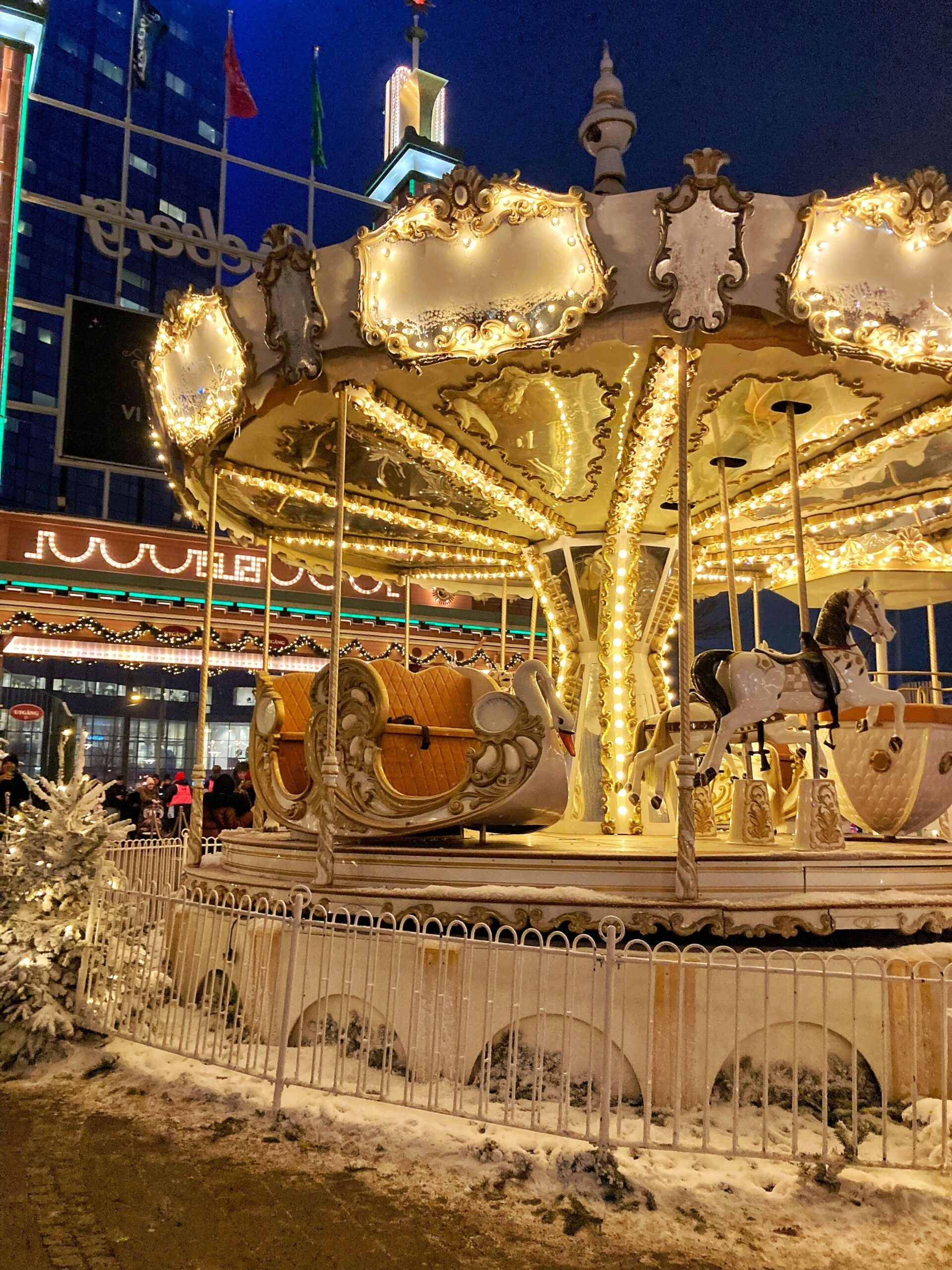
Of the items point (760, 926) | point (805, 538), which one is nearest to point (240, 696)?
point (805, 538)

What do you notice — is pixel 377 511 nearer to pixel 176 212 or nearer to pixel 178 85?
pixel 176 212

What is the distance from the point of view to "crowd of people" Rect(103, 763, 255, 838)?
10391 millimetres

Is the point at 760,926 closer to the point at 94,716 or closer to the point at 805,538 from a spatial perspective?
the point at 805,538

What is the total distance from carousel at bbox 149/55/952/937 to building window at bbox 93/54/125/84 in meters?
27.6

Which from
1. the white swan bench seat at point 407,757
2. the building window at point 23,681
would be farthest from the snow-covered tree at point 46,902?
the building window at point 23,681

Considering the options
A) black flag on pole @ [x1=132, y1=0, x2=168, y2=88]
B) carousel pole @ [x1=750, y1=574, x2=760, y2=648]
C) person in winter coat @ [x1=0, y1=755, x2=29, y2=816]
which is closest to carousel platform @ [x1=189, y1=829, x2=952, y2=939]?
carousel pole @ [x1=750, y1=574, x2=760, y2=648]

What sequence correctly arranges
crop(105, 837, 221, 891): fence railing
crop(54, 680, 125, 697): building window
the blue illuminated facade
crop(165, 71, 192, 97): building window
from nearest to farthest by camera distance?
crop(105, 837, 221, 891): fence railing < crop(54, 680, 125, 697): building window < the blue illuminated facade < crop(165, 71, 192, 97): building window

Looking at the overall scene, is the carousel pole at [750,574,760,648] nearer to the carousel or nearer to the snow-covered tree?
the carousel

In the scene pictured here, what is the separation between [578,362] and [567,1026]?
3.72 meters

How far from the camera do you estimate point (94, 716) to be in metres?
23.9

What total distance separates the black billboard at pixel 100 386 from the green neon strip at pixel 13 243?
2.68 feet

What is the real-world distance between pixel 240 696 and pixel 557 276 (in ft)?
73.6

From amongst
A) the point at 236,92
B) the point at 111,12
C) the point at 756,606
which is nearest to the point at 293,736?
the point at 756,606

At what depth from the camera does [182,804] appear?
12.7 m
